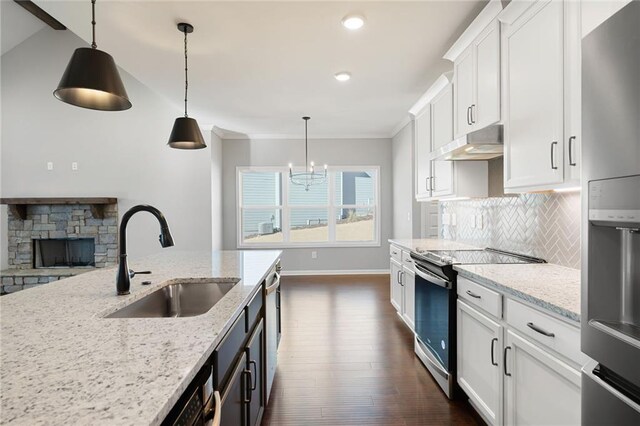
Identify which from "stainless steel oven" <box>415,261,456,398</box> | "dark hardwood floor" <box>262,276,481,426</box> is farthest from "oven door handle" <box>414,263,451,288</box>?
"dark hardwood floor" <box>262,276,481,426</box>

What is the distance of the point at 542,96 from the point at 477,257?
1.17 metres

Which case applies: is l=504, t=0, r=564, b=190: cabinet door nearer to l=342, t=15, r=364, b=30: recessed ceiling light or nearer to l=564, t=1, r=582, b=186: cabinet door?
l=564, t=1, r=582, b=186: cabinet door

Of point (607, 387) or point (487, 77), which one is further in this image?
point (487, 77)

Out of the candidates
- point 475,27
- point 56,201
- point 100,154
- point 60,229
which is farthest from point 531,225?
point 60,229

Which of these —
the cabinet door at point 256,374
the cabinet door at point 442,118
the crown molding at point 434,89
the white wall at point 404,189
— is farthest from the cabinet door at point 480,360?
the white wall at point 404,189

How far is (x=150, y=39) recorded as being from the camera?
2604 mm

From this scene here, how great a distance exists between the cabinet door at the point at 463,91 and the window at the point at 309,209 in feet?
11.6

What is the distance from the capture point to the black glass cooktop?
7.10 feet

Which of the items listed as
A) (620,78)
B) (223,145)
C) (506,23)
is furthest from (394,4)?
(223,145)

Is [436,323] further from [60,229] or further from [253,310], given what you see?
[60,229]

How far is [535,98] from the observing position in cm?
175

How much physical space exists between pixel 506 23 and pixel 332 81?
1793 millimetres

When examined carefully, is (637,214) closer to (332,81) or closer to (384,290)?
(332,81)

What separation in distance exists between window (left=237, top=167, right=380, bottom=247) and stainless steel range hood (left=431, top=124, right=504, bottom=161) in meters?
3.47
